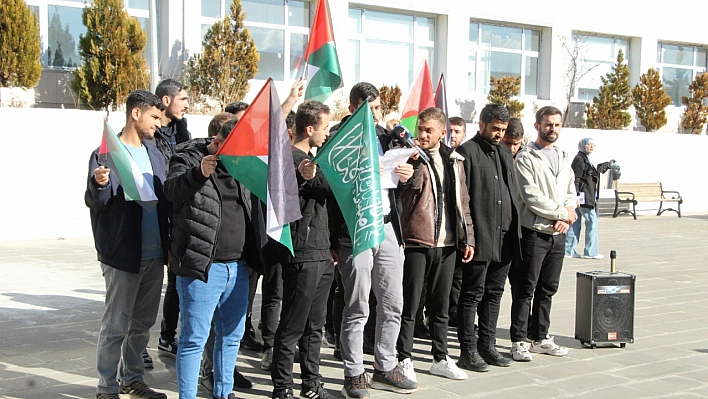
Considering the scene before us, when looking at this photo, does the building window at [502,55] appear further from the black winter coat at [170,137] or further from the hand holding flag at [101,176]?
the hand holding flag at [101,176]

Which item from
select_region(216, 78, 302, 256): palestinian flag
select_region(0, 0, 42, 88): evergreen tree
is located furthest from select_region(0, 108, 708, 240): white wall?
select_region(216, 78, 302, 256): palestinian flag

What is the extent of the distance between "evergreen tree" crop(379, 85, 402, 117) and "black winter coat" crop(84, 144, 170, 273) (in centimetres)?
1806

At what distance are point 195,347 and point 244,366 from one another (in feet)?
5.67

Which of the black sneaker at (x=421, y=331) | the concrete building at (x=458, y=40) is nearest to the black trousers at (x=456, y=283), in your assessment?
the black sneaker at (x=421, y=331)

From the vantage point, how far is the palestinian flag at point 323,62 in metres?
7.52

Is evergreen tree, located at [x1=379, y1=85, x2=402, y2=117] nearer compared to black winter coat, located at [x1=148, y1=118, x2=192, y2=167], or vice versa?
black winter coat, located at [x1=148, y1=118, x2=192, y2=167]

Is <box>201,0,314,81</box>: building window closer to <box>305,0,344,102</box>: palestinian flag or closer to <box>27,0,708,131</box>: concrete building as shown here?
<box>27,0,708,131</box>: concrete building

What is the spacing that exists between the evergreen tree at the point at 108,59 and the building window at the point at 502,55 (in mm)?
13006

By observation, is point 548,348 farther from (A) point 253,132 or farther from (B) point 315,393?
(A) point 253,132

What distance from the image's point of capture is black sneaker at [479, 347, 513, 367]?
22.3 ft

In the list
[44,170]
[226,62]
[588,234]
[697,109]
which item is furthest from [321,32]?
[697,109]

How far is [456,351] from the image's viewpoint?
23.9 ft

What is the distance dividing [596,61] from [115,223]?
27.4 metres

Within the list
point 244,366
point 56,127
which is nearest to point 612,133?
point 56,127
